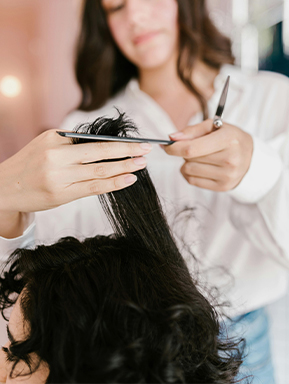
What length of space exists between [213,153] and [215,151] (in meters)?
0.02

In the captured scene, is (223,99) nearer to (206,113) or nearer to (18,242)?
(206,113)

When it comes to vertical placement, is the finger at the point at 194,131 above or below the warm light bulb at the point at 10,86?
below

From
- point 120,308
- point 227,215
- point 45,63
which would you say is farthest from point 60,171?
point 45,63

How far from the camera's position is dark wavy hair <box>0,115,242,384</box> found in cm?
43

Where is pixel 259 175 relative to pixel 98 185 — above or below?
below

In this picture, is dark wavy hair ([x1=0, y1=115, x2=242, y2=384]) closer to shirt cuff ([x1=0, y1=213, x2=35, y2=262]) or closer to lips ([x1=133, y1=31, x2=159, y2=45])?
shirt cuff ([x1=0, y1=213, x2=35, y2=262])

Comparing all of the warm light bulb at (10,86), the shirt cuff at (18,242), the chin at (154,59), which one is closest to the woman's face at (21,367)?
the shirt cuff at (18,242)

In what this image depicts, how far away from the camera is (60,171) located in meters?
0.48

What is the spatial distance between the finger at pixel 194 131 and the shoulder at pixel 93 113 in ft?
1.50

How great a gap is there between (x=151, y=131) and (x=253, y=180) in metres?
0.42

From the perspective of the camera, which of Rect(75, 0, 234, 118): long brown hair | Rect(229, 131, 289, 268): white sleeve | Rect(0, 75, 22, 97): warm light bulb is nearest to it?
Rect(229, 131, 289, 268): white sleeve

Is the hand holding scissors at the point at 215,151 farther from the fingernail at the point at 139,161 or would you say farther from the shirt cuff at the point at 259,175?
the fingernail at the point at 139,161

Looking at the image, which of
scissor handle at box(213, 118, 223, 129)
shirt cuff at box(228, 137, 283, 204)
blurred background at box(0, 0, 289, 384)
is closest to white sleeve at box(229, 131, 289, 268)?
Result: shirt cuff at box(228, 137, 283, 204)

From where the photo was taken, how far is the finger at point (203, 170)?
67cm
